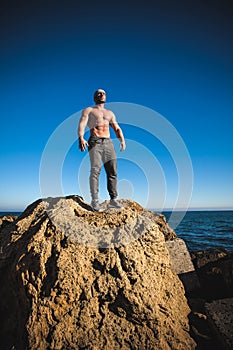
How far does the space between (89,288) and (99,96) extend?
3.73 m

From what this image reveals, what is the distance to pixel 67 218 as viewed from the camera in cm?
331

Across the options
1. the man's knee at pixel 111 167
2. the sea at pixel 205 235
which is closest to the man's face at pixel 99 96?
the man's knee at pixel 111 167

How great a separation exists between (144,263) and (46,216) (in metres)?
1.71

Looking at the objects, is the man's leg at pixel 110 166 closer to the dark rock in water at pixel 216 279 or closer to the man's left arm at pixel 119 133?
the man's left arm at pixel 119 133

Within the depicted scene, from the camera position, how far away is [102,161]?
4547 mm

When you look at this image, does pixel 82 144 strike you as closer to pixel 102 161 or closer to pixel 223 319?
pixel 102 161

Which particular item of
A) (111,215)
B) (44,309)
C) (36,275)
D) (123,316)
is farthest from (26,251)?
(123,316)

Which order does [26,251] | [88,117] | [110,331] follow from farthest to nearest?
[88,117] < [26,251] < [110,331]

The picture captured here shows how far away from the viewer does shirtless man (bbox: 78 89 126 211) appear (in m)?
4.40

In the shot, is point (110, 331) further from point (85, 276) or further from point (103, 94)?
point (103, 94)

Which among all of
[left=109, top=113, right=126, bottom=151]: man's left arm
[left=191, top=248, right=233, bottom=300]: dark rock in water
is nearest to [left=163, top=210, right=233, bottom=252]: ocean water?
[left=191, top=248, right=233, bottom=300]: dark rock in water

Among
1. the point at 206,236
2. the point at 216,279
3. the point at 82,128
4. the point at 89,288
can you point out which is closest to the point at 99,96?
the point at 82,128

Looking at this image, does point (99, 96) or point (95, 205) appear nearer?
point (95, 205)

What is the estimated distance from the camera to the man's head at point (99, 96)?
183 inches
